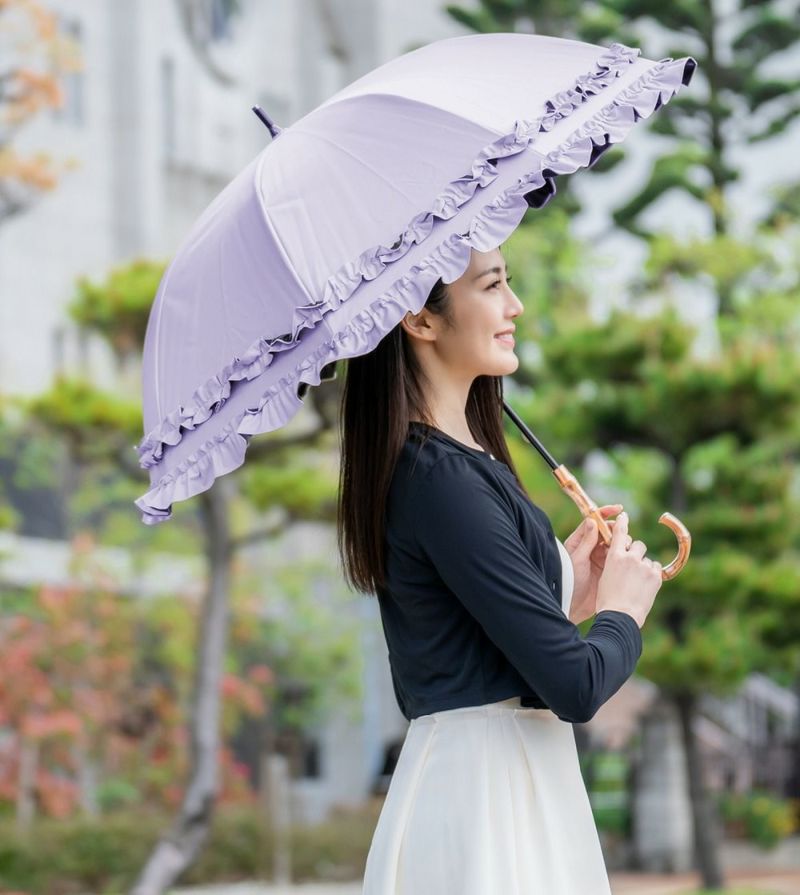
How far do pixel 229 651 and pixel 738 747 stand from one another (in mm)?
4614

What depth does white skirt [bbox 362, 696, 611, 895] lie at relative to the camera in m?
1.52

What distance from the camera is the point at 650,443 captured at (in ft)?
26.3

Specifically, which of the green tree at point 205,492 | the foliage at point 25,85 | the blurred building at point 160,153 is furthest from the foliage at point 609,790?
the foliage at point 25,85

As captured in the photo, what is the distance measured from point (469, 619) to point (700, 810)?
6833 mm

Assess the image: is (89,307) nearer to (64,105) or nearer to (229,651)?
(64,105)

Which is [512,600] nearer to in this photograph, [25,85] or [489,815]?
[489,815]

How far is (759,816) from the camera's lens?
11922 millimetres

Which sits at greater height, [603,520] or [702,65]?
[702,65]

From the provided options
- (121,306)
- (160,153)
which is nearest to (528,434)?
(121,306)

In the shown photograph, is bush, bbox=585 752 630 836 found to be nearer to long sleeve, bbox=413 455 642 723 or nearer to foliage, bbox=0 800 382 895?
foliage, bbox=0 800 382 895

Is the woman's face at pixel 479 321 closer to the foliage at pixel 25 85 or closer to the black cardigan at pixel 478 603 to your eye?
the black cardigan at pixel 478 603

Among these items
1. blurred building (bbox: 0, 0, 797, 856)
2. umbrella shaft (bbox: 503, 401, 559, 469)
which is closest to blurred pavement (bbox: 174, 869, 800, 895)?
blurred building (bbox: 0, 0, 797, 856)

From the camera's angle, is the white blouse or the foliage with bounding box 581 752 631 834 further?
the foliage with bounding box 581 752 631 834

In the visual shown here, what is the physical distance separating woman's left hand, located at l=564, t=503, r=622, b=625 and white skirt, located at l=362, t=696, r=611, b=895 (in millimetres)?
212
